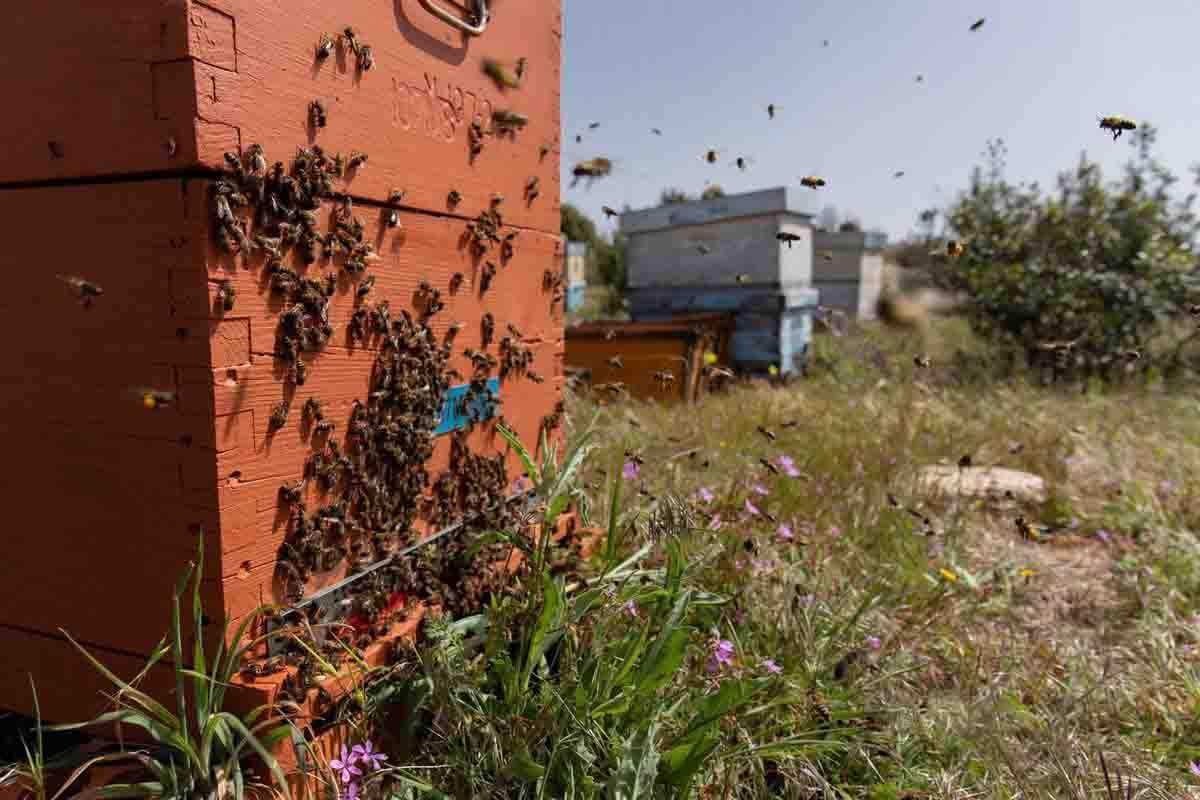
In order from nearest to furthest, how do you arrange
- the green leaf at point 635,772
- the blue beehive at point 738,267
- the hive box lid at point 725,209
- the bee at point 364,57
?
the green leaf at point 635,772
the bee at point 364,57
the hive box lid at point 725,209
the blue beehive at point 738,267

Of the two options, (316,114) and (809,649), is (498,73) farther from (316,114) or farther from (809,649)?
(809,649)

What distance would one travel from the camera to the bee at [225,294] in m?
1.33

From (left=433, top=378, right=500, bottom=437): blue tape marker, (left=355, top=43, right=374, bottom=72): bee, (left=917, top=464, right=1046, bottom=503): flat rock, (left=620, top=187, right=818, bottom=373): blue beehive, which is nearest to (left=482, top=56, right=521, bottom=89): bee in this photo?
(left=355, top=43, right=374, bottom=72): bee

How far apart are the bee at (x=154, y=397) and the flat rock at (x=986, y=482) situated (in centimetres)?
349

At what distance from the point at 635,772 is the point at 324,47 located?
1517mm

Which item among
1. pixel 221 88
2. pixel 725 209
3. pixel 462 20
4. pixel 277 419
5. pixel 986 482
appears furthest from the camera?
pixel 725 209

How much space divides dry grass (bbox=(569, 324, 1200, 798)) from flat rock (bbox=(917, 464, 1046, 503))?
0.08m

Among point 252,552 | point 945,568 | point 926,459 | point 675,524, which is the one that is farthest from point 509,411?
point 926,459

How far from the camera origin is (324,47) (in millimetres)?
1499

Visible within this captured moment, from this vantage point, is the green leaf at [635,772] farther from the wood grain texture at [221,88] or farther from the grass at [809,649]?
the wood grain texture at [221,88]

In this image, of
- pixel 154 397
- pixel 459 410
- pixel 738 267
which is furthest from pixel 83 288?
pixel 738 267

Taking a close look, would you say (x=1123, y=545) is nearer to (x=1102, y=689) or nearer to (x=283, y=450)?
(x=1102, y=689)

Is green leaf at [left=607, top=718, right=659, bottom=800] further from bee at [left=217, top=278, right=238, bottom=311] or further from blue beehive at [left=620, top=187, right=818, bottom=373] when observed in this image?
blue beehive at [left=620, top=187, right=818, bottom=373]

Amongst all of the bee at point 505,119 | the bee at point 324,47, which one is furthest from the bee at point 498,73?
the bee at point 324,47
